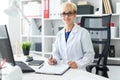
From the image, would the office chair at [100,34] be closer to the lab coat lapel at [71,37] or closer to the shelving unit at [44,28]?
the lab coat lapel at [71,37]

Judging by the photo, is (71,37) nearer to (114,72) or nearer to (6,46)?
(6,46)

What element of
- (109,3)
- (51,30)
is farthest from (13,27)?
(109,3)

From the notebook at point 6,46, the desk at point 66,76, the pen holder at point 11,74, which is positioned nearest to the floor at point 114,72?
the desk at point 66,76

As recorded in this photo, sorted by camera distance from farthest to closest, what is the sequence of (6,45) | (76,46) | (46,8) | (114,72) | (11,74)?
1. (46,8)
2. (114,72)
3. (76,46)
4. (6,45)
5. (11,74)

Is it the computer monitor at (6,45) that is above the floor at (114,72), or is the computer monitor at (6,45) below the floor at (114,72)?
above

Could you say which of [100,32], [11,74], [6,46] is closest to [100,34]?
[100,32]

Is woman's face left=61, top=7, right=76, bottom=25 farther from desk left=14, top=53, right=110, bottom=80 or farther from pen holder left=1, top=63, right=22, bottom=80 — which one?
pen holder left=1, top=63, right=22, bottom=80

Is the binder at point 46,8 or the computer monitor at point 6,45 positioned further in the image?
the binder at point 46,8

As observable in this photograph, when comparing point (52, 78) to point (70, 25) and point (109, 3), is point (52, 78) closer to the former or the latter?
point (70, 25)

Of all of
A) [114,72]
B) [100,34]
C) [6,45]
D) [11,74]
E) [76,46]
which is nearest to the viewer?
[11,74]

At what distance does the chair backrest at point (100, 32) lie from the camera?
2462 mm

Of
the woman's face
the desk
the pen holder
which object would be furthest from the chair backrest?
the pen holder

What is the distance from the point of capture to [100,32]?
2.59 meters

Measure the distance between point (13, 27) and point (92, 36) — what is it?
2.00m
